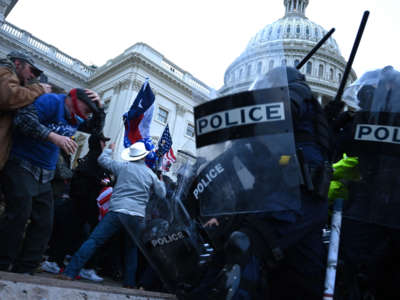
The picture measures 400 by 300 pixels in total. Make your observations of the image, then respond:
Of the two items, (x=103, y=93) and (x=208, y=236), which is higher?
(x=103, y=93)

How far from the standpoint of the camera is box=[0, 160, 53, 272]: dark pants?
2.38 metres

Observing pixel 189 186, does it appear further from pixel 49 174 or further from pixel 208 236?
pixel 49 174

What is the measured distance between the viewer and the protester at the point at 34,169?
2.39 metres

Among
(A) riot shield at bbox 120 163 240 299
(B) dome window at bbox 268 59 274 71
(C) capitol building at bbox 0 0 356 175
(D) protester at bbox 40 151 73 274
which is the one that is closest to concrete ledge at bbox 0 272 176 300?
(A) riot shield at bbox 120 163 240 299

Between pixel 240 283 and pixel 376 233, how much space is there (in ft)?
3.47

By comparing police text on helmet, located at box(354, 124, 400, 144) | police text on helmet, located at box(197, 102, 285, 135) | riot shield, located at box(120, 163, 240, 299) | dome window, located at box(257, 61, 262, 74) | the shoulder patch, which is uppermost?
the shoulder patch

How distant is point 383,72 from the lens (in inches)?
83.0

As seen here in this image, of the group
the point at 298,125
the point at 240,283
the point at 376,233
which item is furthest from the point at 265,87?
the point at 376,233

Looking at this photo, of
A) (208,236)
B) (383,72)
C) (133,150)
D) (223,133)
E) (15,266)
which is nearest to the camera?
(223,133)

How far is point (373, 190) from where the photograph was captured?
1.86 m

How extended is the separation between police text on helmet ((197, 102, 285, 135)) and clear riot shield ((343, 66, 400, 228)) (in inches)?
27.3

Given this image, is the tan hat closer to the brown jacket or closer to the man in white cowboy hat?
the man in white cowboy hat

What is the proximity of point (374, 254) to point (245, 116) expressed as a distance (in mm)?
1333

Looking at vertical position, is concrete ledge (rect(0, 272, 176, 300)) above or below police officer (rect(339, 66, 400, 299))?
below
